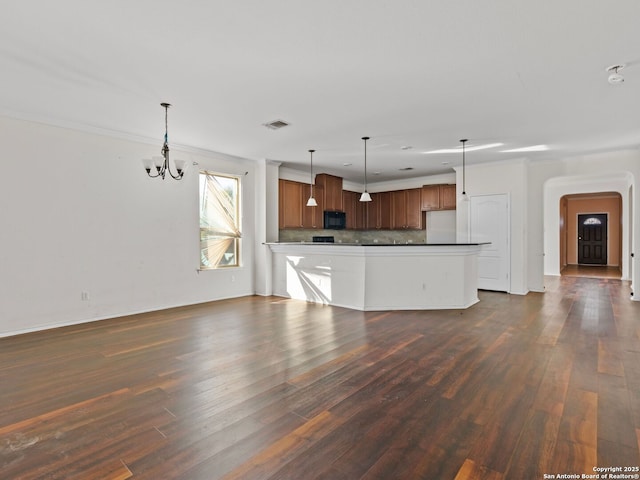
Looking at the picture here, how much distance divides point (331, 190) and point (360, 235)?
218 cm

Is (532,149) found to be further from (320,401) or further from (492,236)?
(320,401)

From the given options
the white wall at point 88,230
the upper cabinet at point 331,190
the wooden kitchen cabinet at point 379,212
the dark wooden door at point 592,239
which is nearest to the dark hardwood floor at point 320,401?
the white wall at point 88,230

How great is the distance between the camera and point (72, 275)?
475cm

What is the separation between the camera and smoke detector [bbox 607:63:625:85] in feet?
10.2

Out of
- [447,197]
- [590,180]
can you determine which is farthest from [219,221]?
[590,180]

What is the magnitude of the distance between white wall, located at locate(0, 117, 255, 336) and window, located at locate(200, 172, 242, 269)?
0.70 feet

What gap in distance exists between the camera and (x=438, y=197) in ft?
27.7

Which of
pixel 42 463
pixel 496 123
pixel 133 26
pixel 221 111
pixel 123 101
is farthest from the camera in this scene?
pixel 496 123

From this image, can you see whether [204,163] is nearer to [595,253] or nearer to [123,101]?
[123,101]

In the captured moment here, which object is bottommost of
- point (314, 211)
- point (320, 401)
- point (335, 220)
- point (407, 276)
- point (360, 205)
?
point (320, 401)

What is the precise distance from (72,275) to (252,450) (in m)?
4.13

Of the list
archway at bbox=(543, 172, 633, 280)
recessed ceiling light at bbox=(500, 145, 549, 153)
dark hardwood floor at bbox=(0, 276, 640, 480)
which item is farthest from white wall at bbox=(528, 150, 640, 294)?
dark hardwood floor at bbox=(0, 276, 640, 480)

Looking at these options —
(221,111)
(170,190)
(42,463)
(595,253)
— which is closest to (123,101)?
(221,111)

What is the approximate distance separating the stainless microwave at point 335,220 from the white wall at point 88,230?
3.17 m
